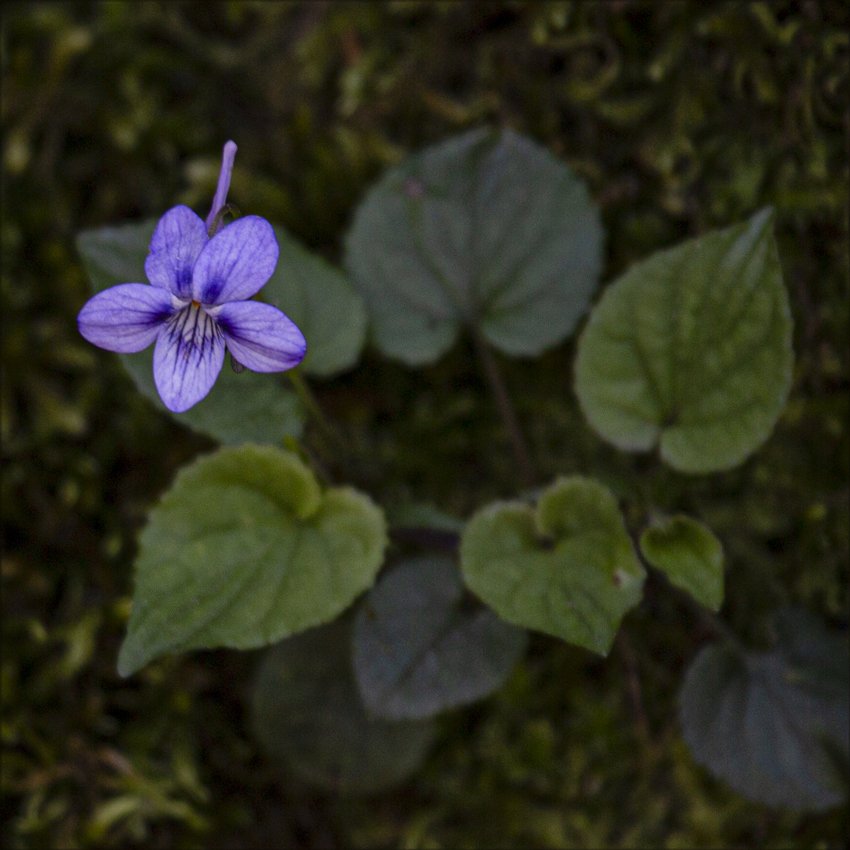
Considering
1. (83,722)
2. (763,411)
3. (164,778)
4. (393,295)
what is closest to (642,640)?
(763,411)

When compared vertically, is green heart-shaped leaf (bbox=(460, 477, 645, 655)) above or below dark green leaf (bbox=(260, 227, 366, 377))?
below

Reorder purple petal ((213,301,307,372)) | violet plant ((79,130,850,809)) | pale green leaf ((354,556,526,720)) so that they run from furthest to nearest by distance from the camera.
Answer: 1. pale green leaf ((354,556,526,720))
2. violet plant ((79,130,850,809))
3. purple petal ((213,301,307,372))

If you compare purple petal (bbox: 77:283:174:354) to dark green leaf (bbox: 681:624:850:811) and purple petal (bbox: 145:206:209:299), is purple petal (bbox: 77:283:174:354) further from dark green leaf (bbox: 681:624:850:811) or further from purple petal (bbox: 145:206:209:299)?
dark green leaf (bbox: 681:624:850:811)

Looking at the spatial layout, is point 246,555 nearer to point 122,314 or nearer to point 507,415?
point 122,314

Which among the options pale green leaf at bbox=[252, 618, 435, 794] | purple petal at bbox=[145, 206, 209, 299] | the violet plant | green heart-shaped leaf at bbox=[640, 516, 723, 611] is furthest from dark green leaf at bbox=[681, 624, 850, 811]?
purple petal at bbox=[145, 206, 209, 299]

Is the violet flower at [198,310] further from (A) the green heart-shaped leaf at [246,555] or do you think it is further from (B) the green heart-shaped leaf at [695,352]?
(B) the green heart-shaped leaf at [695,352]

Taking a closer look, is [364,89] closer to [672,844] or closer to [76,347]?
[76,347]

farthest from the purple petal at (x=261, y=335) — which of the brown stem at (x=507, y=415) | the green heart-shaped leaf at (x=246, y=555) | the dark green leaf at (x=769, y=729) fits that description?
the dark green leaf at (x=769, y=729)
